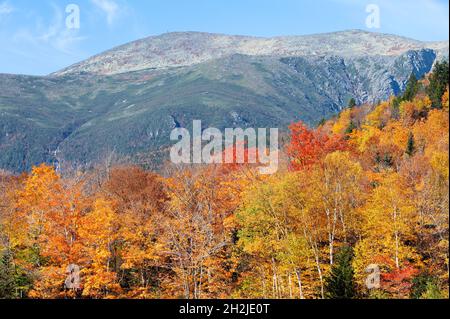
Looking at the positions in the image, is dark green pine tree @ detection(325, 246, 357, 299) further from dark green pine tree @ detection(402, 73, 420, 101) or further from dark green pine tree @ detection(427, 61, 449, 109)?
dark green pine tree @ detection(402, 73, 420, 101)

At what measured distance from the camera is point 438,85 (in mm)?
94688

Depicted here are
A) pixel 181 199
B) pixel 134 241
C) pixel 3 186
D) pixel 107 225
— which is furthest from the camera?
pixel 3 186

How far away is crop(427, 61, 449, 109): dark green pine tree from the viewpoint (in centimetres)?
9344

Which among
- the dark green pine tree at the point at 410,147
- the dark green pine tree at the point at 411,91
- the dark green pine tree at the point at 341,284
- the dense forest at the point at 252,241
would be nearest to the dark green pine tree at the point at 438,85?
the dark green pine tree at the point at 411,91

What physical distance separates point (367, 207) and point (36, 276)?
1241 inches

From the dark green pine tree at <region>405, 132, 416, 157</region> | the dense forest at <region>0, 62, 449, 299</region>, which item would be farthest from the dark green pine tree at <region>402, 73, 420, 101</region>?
the dense forest at <region>0, 62, 449, 299</region>

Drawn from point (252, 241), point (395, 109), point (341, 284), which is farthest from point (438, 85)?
point (341, 284)

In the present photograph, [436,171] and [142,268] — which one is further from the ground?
→ [436,171]

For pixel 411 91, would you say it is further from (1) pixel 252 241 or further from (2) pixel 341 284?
(2) pixel 341 284

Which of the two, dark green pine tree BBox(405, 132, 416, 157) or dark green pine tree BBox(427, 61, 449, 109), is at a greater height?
dark green pine tree BBox(427, 61, 449, 109)

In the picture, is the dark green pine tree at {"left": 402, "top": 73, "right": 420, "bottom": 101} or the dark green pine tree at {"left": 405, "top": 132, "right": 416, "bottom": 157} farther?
the dark green pine tree at {"left": 402, "top": 73, "right": 420, "bottom": 101}
